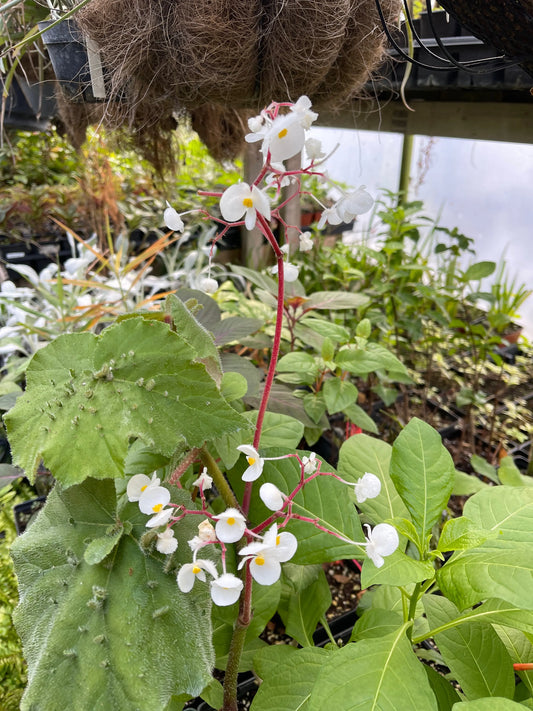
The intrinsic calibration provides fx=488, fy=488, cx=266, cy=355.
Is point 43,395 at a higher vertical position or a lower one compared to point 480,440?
higher

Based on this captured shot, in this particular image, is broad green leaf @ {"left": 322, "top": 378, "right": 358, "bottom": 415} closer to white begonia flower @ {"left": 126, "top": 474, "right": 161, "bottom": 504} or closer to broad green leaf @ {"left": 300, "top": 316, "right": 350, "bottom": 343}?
broad green leaf @ {"left": 300, "top": 316, "right": 350, "bottom": 343}

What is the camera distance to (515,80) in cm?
86

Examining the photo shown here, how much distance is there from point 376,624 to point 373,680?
149mm

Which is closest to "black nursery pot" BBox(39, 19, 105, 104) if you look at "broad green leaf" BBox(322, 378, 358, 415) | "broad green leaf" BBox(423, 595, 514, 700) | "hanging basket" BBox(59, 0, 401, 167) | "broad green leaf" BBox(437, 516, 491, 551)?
"hanging basket" BBox(59, 0, 401, 167)

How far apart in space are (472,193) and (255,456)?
1937 millimetres

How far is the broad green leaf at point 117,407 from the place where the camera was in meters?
0.42

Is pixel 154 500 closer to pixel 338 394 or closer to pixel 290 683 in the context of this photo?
pixel 290 683

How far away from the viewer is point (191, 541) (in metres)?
0.42

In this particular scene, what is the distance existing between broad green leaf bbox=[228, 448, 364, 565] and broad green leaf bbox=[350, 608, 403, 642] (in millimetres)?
125

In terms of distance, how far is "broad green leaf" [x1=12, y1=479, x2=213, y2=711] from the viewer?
16.5 inches

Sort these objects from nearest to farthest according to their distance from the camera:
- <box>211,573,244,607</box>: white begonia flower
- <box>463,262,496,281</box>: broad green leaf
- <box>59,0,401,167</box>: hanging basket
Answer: <box>211,573,244,607</box>: white begonia flower, <box>59,0,401,167</box>: hanging basket, <box>463,262,496,281</box>: broad green leaf

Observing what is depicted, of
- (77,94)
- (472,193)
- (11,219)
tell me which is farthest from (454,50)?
(11,219)

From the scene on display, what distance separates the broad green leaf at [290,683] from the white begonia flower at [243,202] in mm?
494

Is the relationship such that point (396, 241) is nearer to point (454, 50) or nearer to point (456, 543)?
point (454, 50)
